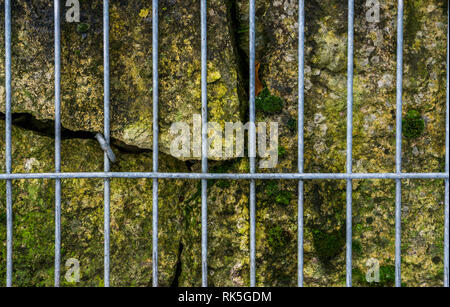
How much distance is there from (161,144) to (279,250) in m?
0.89

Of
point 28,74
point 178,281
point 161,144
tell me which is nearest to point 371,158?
point 161,144

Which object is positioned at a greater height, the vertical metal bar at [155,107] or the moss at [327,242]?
the vertical metal bar at [155,107]

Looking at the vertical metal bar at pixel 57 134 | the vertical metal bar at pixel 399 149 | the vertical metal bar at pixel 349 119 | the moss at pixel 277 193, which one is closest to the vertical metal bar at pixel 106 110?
the vertical metal bar at pixel 57 134

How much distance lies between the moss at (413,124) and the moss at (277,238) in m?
0.87

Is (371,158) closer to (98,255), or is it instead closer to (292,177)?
(292,177)

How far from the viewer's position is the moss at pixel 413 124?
81.6 inches

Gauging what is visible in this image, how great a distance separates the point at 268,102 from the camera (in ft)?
6.85

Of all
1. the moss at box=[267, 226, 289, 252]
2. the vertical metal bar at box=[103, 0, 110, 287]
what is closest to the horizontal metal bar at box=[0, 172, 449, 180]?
the vertical metal bar at box=[103, 0, 110, 287]

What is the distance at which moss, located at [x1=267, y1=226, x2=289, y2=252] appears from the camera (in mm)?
2125

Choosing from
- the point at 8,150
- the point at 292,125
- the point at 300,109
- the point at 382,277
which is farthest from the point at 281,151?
the point at 8,150

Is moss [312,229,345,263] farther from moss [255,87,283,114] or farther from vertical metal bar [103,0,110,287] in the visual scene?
vertical metal bar [103,0,110,287]

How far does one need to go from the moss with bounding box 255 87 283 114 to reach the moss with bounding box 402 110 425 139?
69cm

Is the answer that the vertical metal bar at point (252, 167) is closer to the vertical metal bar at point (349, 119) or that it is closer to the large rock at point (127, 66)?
the large rock at point (127, 66)

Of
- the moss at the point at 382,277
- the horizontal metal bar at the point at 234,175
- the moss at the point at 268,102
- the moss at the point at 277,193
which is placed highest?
the moss at the point at 268,102
